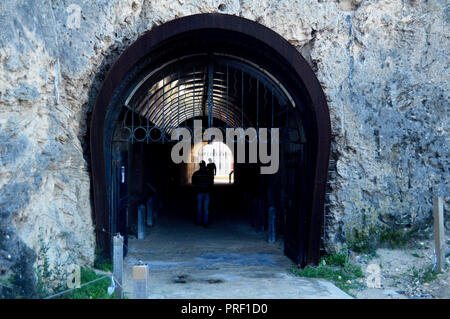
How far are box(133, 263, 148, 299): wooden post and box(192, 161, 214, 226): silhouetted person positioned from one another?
24.0ft

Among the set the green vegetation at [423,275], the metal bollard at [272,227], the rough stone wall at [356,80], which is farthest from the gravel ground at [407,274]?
the metal bollard at [272,227]

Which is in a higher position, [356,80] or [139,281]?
[356,80]

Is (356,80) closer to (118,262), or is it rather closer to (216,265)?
(216,265)

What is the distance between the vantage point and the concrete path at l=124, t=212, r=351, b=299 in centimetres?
623

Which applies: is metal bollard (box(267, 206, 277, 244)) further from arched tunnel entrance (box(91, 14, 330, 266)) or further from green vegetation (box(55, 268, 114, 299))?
green vegetation (box(55, 268, 114, 299))

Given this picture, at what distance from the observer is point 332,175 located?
799 cm

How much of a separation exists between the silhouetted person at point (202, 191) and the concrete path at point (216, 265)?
375 millimetres

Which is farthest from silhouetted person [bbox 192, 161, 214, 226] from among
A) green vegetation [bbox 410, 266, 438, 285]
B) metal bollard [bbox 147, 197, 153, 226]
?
green vegetation [bbox 410, 266, 438, 285]

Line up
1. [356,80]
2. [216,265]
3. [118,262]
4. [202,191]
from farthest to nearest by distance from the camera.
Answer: [202,191]
[216,265]
[356,80]
[118,262]

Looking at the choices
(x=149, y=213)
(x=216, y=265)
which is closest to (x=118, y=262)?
(x=216, y=265)

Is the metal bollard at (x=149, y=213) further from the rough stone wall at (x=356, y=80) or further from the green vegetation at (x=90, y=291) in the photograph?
the green vegetation at (x=90, y=291)

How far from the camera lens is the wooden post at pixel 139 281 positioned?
4.49 metres

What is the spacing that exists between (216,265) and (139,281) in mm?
3831

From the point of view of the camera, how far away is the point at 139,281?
452 centimetres
